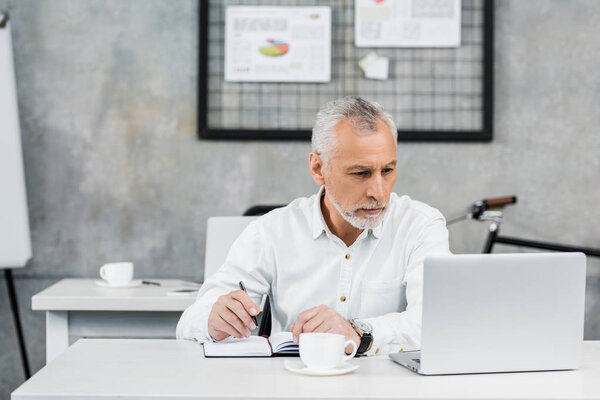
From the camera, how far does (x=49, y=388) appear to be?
107 cm

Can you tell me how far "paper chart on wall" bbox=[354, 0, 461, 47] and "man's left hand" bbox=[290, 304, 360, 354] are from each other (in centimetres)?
171

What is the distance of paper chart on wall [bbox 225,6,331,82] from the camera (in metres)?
2.80

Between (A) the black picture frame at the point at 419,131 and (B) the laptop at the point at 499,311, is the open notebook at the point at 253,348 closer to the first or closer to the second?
(B) the laptop at the point at 499,311

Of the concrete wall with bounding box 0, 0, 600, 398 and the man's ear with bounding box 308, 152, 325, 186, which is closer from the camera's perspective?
the man's ear with bounding box 308, 152, 325, 186

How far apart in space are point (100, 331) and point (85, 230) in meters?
0.66

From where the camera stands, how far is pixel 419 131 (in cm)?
283

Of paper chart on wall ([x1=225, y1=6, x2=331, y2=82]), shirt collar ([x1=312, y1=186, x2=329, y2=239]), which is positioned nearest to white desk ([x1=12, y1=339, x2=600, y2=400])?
shirt collar ([x1=312, y1=186, x2=329, y2=239])

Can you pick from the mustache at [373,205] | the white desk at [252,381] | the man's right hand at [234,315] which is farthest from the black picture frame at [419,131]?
the white desk at [252,381]

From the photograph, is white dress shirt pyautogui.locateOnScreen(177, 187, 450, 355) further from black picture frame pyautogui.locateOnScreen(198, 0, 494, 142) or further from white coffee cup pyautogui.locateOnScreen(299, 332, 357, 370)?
black picture frame pyautogui.locateOnScreen(198, 0, 494, 142)

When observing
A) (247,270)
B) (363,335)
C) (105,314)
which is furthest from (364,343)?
(105,314)

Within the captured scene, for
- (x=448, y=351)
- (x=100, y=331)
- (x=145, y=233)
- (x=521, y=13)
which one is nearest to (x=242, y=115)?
(x=145, y=233)

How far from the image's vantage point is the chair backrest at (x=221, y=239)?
7.02 ft

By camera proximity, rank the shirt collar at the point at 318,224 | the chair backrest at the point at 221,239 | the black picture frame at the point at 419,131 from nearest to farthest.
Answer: the shirt collar at the point at 318,224, the chair backrest at the point at 221,239, the black picture frame at the point at 419,131

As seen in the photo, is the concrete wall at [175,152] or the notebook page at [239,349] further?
the concrete wall at [175,152]
